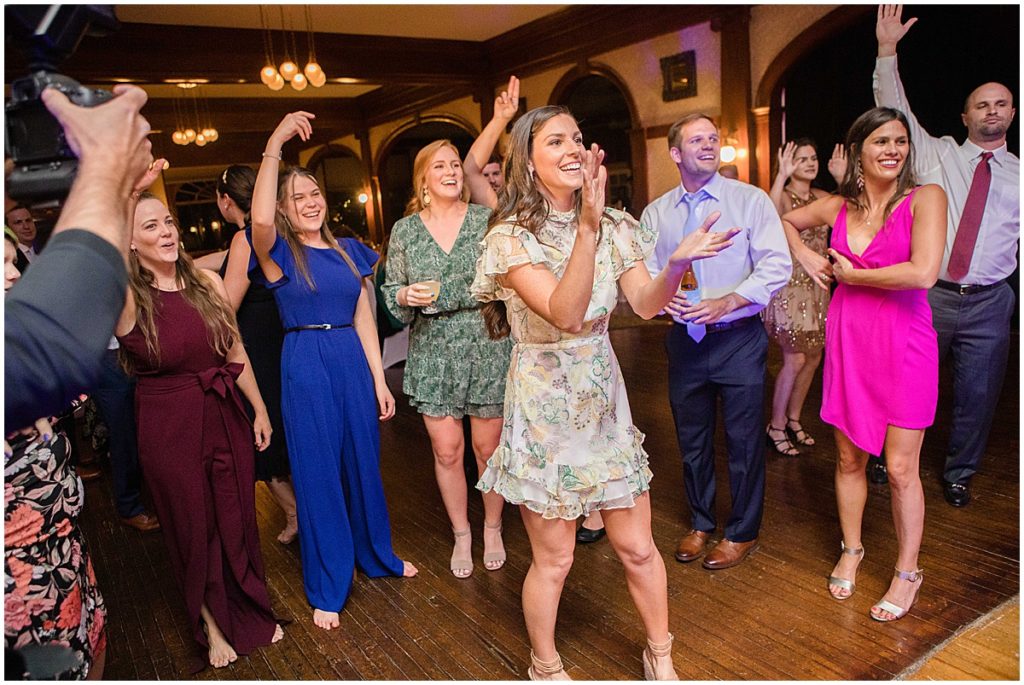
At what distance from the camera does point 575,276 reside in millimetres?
1646

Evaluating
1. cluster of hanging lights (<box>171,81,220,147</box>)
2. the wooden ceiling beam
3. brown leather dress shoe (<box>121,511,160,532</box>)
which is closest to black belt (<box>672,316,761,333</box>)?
brown leather dress shoe (<box>121,511,160,532</box>)

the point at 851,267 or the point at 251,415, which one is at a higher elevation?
the point at 851,267

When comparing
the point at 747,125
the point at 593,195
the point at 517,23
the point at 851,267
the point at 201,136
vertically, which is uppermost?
the point at 517,23

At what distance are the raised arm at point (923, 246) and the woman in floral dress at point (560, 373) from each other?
84 cm

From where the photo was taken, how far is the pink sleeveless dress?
7.47 feet

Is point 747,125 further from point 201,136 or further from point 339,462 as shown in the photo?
point 201,136

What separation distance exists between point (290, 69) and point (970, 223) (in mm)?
5986

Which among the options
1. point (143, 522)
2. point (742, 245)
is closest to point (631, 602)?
point (742, 245)

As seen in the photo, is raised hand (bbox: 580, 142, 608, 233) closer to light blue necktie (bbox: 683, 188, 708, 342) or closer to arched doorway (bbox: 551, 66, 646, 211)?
light blue necktie (bbox: 683, 188, 708, 342)

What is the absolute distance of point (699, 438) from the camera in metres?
2.89

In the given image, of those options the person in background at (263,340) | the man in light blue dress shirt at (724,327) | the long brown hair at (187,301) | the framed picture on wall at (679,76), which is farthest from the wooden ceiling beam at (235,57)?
the man in light blue dress shirt at (724,327)

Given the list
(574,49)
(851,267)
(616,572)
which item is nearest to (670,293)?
(851,267)

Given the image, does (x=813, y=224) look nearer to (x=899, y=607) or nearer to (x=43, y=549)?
(x=899, y=607)

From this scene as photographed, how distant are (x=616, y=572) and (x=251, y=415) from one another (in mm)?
1592
